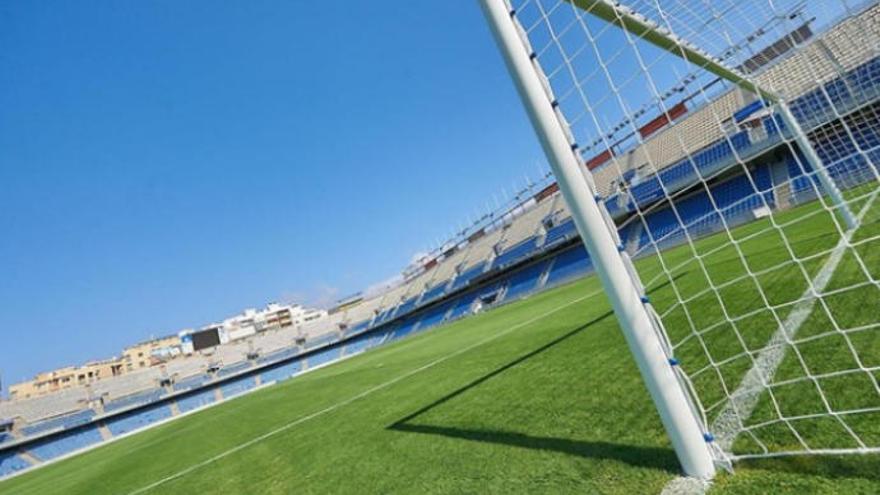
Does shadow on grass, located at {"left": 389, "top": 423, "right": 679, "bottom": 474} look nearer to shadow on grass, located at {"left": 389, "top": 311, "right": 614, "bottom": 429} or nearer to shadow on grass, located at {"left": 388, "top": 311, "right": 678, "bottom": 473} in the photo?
shadow on grass, located at {"left": 388, "top": 311, "right": 678, "bottom": 473}

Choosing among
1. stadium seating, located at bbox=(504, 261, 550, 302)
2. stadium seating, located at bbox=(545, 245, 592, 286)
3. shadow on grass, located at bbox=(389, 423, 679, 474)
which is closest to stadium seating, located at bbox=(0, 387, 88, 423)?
stadium seating, located at bbox=(504, 261, 550, 302)

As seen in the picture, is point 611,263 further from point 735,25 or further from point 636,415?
point 735,25

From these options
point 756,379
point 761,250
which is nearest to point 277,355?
point 761,250

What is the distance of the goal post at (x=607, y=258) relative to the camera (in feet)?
5.07

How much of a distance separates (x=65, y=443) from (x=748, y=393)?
3672 cm

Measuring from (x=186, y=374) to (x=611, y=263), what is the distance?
40.4 meters

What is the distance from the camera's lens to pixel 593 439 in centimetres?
207

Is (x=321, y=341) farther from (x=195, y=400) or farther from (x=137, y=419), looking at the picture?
(x=137, y=419)

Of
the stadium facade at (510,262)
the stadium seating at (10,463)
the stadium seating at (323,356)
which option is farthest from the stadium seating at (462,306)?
the stadium seating at (10,463)

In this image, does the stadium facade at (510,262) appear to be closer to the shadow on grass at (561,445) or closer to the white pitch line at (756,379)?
the white pitch line at (756,379)

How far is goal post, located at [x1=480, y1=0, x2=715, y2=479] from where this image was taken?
1.54 meters

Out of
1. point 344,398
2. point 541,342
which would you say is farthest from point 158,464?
point 541,342

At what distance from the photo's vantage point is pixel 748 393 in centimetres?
198

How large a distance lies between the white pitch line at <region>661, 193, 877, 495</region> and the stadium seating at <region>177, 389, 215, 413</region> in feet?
117
